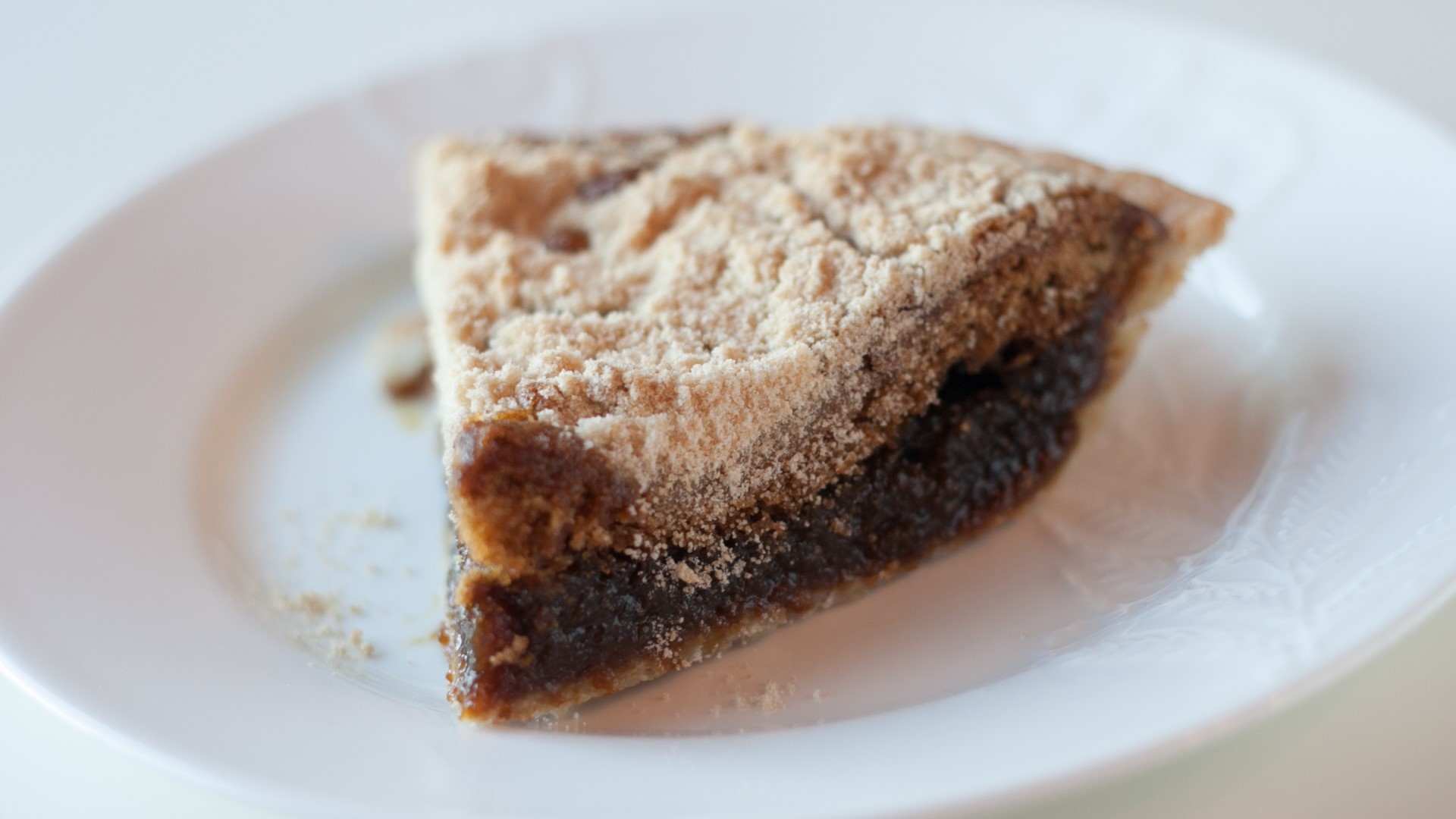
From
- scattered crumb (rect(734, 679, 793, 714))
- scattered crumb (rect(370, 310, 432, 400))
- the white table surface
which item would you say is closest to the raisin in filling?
scattered crumb (rect(734, 679, 793, 714))

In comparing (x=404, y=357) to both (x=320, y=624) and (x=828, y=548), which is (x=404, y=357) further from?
(x=828, y=548)

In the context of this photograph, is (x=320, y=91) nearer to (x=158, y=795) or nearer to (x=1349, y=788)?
(x=158, y=795)

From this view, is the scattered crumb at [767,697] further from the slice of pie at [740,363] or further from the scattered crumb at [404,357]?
the scattered crumb at [404,357]

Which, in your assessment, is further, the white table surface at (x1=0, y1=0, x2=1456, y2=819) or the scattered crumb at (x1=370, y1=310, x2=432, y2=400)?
the scattered crumb at (x1=370, y1=310, x2=432, y2=400)

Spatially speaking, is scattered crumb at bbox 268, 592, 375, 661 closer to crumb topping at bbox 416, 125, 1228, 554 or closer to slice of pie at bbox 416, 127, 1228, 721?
slice of pie at bbox 416, 127, 1228, 721

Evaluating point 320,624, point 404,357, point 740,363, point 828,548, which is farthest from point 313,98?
point 828,548

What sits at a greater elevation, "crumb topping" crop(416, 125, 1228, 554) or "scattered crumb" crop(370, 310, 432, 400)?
"crumb topping" crop(416, 125, 1228, 554)
